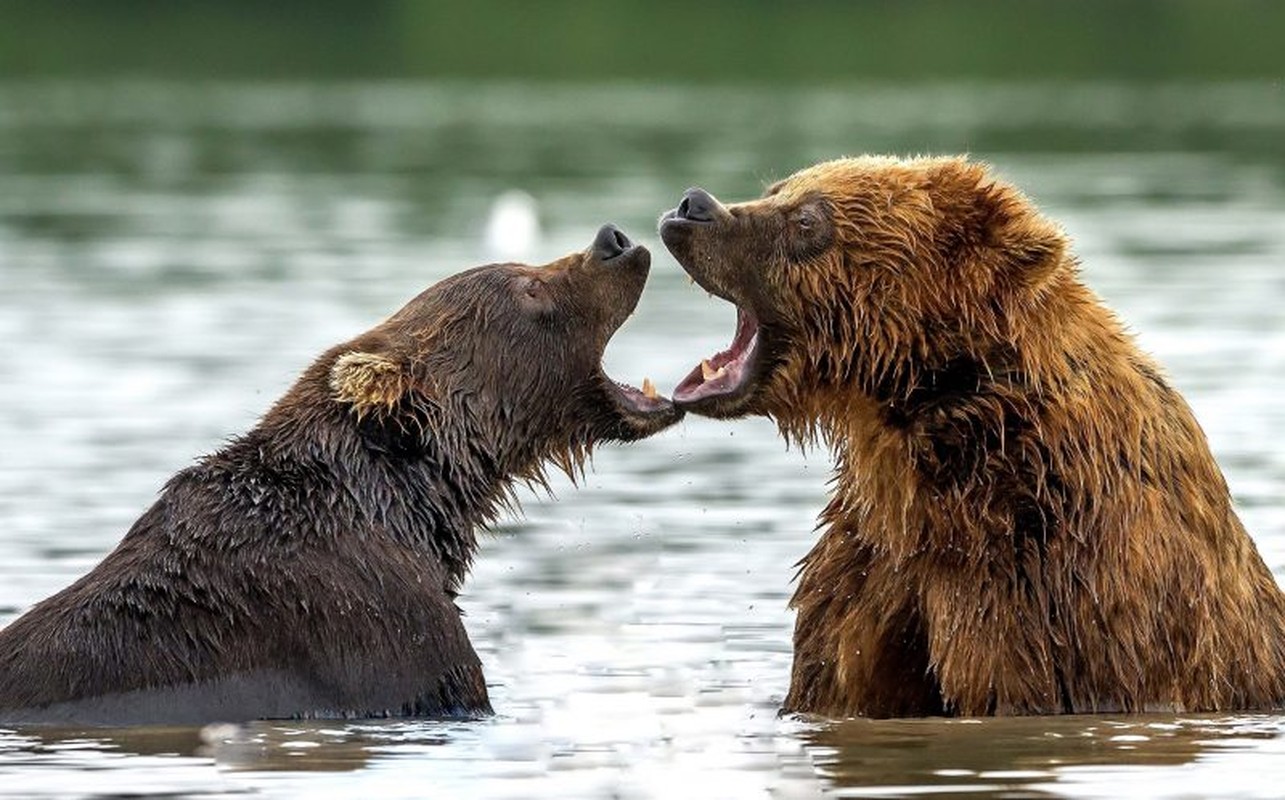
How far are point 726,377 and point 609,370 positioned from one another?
29.7 ft

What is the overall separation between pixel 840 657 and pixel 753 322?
3.75 ft

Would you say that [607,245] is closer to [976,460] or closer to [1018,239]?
[1018,239]

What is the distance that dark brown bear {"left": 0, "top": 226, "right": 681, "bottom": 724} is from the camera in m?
9.34

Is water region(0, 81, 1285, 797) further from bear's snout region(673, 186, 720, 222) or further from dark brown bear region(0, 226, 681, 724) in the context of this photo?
bear's snout region(673, 186, 720, 222)

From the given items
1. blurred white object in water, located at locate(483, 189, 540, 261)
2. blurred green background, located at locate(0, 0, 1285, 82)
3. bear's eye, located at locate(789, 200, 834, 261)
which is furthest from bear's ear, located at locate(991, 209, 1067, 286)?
blurred green background, located at locate(0, 0, 1285, 82)

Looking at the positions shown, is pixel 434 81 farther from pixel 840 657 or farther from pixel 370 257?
pixel 840 657


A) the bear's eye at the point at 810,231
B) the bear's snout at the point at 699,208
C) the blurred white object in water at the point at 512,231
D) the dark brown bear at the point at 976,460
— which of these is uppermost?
the blurred white object in water at the point at 512,231

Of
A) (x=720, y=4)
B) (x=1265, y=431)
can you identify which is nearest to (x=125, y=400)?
(x=1265, y=431)

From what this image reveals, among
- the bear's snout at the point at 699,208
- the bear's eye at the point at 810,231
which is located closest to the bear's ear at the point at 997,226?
the bear's eye at the point at 810,231

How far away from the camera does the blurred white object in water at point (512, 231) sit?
25703mm

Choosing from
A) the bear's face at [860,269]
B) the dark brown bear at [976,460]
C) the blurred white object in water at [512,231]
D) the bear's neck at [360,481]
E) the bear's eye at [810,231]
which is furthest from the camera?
the blurred white object in water at [512,231]

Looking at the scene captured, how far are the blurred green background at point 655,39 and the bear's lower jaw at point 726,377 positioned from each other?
1946 inches

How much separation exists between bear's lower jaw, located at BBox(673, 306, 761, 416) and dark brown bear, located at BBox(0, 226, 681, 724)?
95cm

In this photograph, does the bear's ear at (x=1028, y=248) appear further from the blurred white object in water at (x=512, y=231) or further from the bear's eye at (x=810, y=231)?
the blurred white object in water at (x=512, y=231)
